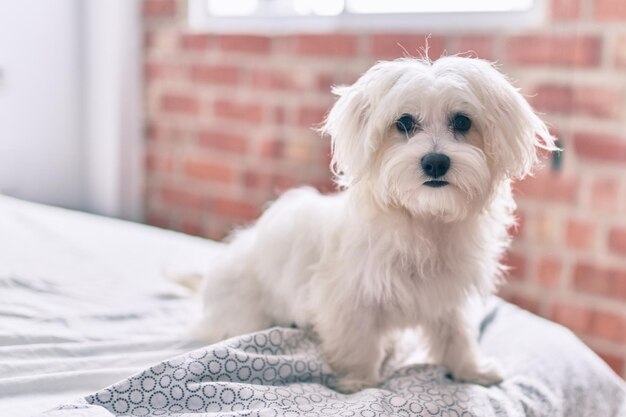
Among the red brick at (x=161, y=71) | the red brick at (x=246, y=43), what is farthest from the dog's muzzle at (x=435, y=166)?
the red brick at (x=161, y=71)

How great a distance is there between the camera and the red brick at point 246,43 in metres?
2.40

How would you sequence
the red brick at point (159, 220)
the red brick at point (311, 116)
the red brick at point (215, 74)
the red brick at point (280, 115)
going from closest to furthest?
the red brick at point (311, 116) → the red brick at point (280, 115) → the red brick at point (215, 74) → the red brick at point (159, 220)

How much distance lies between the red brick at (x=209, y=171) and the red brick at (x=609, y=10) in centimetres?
131

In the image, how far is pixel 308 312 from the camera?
1376 mm

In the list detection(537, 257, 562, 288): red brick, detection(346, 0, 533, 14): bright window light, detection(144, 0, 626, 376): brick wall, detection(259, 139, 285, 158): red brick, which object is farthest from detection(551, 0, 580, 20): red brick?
detection(259, 139, 285, 158): red brick

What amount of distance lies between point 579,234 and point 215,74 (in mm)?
1341

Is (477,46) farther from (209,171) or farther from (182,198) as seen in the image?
(182,198)

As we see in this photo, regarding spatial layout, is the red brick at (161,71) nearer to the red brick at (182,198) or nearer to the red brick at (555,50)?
the red brick at (182,198)

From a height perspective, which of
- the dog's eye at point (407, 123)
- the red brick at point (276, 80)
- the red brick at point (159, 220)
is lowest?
the red brick at point (159, 220)

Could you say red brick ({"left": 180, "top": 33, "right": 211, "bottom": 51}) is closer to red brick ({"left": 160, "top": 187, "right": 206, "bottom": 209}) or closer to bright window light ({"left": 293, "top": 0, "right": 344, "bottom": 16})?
bright window light ({"left": 293, "top": 0, "right": 344, "bottom": 16})

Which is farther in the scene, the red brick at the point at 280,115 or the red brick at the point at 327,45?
the red brick at the point at 280,115

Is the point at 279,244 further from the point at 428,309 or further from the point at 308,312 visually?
the point at 428,309

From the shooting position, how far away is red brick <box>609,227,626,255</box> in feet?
5.92

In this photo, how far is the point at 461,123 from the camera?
121 cm
